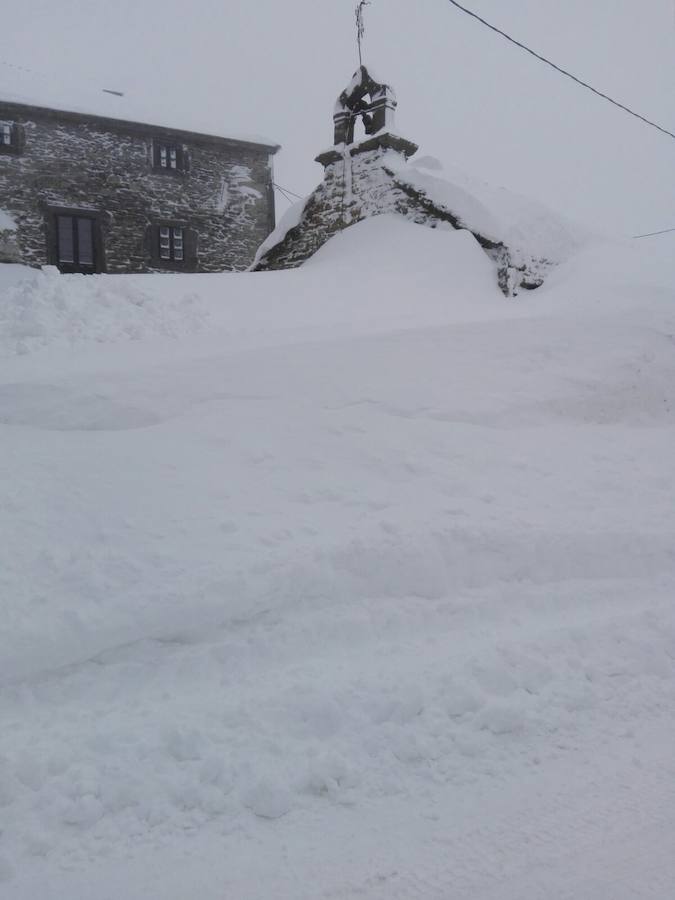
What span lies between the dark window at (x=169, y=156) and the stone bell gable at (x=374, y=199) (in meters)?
8.37

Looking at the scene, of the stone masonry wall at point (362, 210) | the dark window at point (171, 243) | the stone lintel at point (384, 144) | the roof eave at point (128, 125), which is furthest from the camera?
the dark window at point (171, 243)

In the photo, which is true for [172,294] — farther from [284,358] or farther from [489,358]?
[489,358]

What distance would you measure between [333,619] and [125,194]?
64.2 ft

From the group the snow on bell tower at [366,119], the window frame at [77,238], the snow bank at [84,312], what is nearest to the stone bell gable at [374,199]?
the snow on bell tower at [366,119]

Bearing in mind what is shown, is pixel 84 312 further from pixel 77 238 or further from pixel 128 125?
pixel 128 125

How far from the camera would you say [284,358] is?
641 cm

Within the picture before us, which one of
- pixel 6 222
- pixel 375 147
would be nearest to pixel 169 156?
pixel 6 222

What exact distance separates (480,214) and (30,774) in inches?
413

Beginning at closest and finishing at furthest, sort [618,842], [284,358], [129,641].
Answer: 1. [618,842]
2. [129,641]
3. [284,358]

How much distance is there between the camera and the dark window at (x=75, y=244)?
18922mm

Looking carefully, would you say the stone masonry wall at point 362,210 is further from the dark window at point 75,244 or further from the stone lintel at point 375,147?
the dark window at point 75,244

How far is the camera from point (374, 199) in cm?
1219

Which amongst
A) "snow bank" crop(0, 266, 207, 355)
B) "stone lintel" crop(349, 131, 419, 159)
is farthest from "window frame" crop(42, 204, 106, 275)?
"snow bank" crop(0, 266, 207, 355)

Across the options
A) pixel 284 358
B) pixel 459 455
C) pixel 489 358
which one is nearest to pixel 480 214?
pixel 489 358
